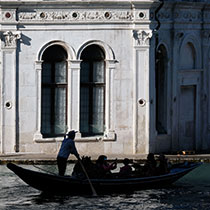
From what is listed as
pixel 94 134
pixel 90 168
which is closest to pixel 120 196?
pixel 90 168

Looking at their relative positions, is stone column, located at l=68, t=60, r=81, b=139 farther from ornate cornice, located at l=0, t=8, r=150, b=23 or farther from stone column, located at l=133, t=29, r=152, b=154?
stone column, located at l=133, t=29, r=152, b=154

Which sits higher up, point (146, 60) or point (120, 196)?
point (146, 60)

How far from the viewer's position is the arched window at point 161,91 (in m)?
48.8

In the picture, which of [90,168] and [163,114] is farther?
[163,114]

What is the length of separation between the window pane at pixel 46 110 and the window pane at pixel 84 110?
3.31 feet

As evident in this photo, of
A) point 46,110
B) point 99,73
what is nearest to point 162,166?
point 99,73

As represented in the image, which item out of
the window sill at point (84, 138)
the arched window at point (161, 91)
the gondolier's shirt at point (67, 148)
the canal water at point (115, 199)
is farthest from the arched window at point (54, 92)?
the gondolier's shirt at point (67, 148)

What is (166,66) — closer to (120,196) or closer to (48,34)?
(48,34)

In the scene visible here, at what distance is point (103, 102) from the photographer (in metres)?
47.8

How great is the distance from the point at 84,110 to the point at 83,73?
116 cm

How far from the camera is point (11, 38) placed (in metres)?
46.8

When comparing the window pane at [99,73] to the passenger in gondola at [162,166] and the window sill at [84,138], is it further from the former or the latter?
the passenger in gondola at [162,166]

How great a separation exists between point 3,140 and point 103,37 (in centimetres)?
445

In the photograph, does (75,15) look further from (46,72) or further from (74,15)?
(46,72)
